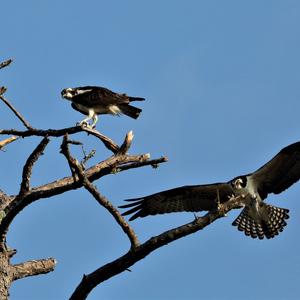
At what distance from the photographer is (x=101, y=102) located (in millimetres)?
9680

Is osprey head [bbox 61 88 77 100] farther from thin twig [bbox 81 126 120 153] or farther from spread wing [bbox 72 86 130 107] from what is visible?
thin twig [bbox 81 126 120 153]

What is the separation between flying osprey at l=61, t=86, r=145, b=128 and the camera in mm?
9578

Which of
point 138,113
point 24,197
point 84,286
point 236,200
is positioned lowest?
point 84,286

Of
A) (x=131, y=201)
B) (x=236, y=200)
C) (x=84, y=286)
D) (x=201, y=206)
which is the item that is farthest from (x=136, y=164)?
(x=201, y=206)

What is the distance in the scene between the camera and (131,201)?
9969mm

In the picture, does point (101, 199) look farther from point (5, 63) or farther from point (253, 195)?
point (253, 195)

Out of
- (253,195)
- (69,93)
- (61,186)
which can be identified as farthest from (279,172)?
(61,186)

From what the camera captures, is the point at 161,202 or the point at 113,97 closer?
the point at 113,97

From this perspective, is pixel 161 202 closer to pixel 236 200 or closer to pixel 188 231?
pixel 236 200

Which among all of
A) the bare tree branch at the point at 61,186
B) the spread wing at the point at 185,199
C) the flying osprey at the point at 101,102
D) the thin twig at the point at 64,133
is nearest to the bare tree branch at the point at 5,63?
the thin twig at the point at 64,133

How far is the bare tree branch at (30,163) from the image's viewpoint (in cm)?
727

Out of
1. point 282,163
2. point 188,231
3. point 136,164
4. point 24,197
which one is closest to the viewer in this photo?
point 188,231

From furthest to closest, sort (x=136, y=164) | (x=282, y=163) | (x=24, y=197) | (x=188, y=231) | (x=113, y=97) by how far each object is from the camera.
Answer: (x=282, y=163)
(x=113, y=97)
(x=136, y=164)
(x=24, y=197)
(x=188, y=231)

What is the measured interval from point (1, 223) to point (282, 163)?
15.4 feet
